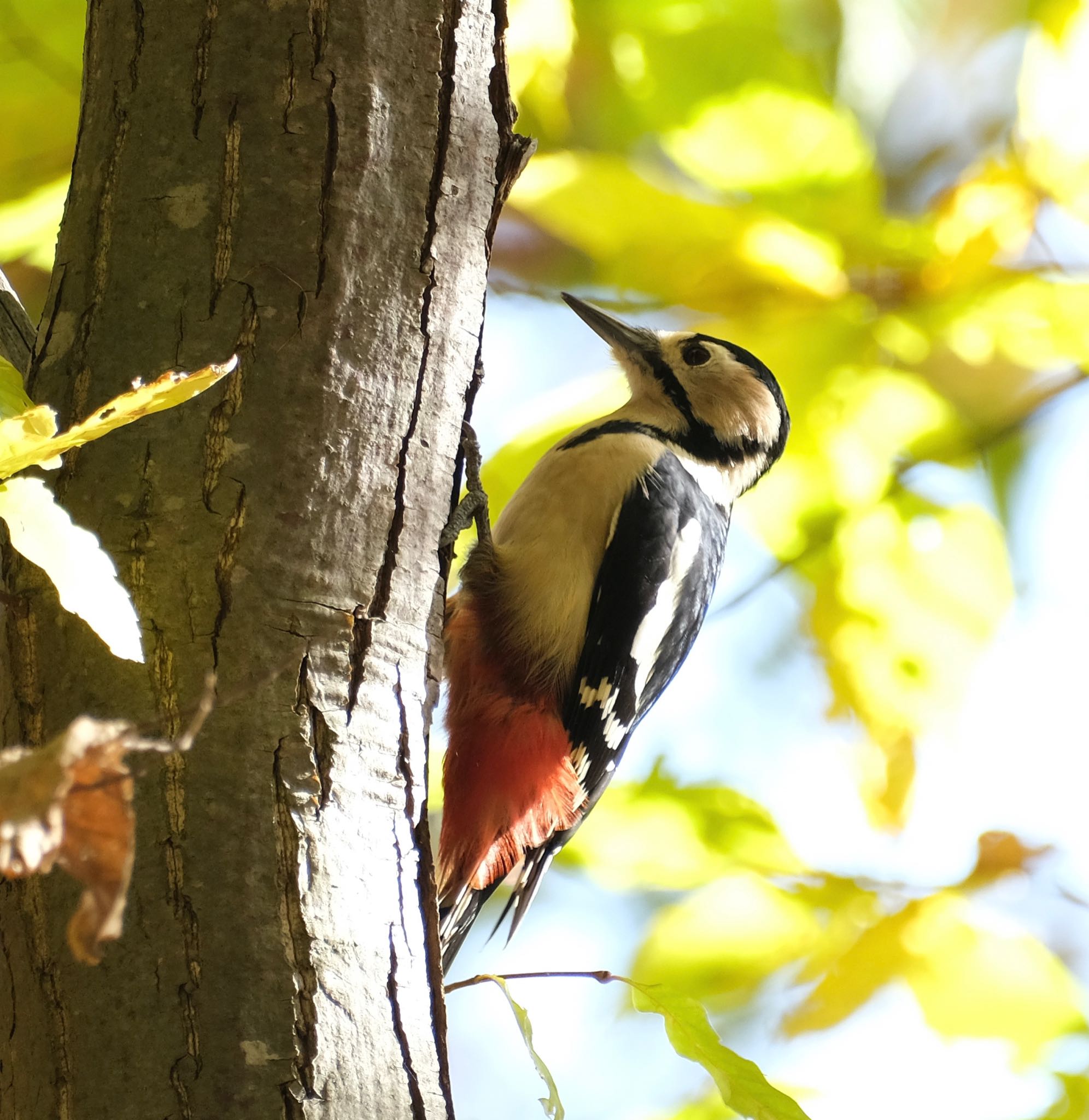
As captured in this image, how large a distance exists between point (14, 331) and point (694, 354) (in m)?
1.89

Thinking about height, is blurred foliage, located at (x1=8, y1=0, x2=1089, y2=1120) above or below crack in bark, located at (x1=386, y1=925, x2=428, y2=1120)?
above

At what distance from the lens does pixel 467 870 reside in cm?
225

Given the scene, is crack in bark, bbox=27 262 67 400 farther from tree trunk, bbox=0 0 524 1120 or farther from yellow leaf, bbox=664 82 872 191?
yellow leaf, bbox=664 82 872 191

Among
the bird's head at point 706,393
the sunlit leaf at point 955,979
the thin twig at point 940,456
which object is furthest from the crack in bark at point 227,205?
the bird's head at point 706,393

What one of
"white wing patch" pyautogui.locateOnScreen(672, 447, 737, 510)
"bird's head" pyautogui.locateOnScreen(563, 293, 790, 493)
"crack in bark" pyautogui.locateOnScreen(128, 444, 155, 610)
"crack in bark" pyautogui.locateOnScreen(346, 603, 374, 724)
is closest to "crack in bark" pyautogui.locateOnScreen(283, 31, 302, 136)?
"crack in bark" pyautogui.locateOnScreen(128, 444, 155, 610)

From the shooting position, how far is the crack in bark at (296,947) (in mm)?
1041

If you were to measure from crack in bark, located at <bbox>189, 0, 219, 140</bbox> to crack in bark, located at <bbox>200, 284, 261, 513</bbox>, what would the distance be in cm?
19

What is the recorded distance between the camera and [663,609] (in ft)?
7.84

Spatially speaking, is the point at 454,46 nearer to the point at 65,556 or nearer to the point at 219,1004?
the point at 65,556

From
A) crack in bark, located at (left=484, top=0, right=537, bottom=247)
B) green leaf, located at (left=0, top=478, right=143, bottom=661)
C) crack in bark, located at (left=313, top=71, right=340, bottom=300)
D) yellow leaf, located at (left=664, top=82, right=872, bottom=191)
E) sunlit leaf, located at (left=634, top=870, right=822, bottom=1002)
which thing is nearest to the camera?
green leaf, located at (left=0, top=478, right=143, bottom=661)

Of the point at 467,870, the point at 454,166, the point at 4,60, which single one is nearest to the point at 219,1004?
the point at 454,166

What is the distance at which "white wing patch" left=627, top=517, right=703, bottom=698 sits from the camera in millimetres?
2350

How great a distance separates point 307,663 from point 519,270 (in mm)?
1719

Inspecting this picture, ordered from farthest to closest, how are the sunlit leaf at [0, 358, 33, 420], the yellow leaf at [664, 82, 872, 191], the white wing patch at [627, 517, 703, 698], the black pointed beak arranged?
the black pointed beak < the white wing patch at [627, 517, 703, 698] < the yellow leaf at [664, 82, 872, 191] < the sunlit leaf at [0, 358, 33, 420]
